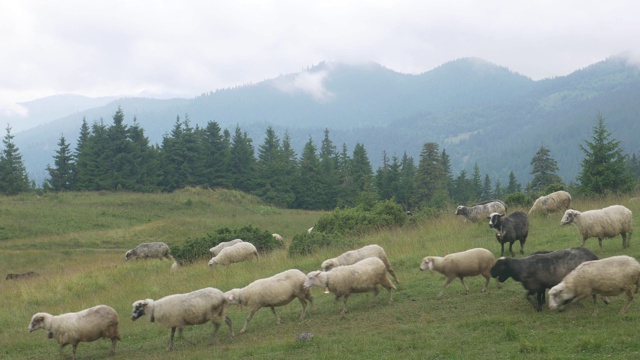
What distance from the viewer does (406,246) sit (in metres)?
21.5

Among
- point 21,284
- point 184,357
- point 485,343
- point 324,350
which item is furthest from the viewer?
point 21,284

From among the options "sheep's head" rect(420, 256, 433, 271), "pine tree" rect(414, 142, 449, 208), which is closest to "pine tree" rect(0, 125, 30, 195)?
"pine tree" rect(414, 142, 449, 208)

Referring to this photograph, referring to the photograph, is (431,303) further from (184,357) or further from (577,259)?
(184,357)

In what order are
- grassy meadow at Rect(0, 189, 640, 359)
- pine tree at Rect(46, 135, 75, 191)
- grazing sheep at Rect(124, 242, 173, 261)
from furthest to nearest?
pine tree at Rect(46, 135, 75, 191) → grazing sheep at Rect(124, 242, 173, 261) → grassy meadow at Rect(0, 189, 640, 359)

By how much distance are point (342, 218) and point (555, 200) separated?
32.1 ft

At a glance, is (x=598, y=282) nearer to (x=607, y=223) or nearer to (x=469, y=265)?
(x=469, y=265)

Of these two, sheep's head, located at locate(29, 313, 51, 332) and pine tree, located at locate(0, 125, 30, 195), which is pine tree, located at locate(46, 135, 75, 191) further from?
sheep's head, located at locate(29, 313, 51, 332)

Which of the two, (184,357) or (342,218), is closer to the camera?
(184,357)

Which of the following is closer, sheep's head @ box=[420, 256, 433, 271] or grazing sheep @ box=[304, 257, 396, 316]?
grazing sheep @ box=[304, 257, 396, 316]

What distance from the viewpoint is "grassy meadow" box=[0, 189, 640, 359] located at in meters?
10.1

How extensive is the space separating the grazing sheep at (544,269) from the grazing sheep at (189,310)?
23.3ft

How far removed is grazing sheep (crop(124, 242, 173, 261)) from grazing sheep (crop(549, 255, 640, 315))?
2391cm

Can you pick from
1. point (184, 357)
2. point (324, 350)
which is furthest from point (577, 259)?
point (184, 357)

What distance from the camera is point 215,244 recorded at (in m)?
27.6
